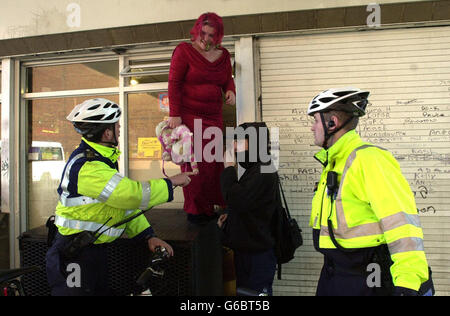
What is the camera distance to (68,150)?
15.3ft

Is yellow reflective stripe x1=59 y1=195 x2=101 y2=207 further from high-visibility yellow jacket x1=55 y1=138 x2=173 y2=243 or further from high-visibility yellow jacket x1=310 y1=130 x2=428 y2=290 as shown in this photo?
high-visibility yellow jacket x1=310 y1=130 x2=428 y2=290

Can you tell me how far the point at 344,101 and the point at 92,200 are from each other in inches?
73.3

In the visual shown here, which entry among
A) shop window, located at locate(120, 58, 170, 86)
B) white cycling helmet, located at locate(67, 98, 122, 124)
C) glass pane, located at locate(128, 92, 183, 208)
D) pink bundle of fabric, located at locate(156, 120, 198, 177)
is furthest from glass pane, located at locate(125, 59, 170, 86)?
white cycling helmet, located at locate(67, 98, 122, 124)

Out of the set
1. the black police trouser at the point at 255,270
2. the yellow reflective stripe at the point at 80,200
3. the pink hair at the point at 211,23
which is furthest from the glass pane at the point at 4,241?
the pink hair at the point at 211,23

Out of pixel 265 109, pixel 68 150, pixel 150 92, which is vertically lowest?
pixel 68 150

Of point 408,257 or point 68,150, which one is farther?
point 68,150

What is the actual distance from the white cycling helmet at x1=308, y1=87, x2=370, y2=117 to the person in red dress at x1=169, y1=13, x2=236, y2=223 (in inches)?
51.9

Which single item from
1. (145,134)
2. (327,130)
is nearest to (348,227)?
(327,130)

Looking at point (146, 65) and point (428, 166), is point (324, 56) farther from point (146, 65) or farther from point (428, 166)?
point (146, 65)

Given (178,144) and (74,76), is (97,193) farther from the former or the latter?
(74,76)

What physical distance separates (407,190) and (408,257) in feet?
1.13

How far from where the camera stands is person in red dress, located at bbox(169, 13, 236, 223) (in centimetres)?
286

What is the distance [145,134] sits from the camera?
14.5 feet
